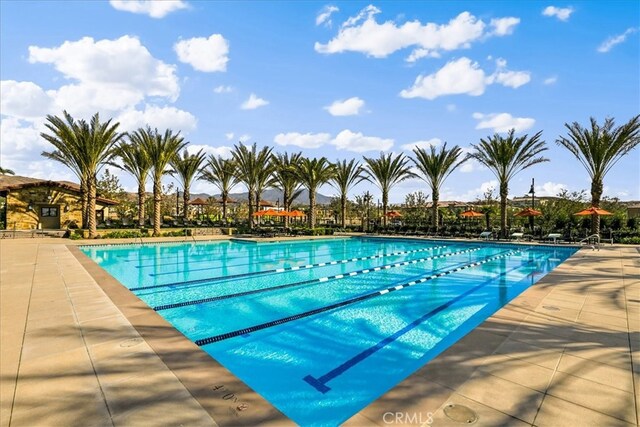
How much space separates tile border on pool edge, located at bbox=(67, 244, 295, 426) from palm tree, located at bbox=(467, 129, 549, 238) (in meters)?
24.1

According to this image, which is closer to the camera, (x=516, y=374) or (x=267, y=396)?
(x=516, y=374)

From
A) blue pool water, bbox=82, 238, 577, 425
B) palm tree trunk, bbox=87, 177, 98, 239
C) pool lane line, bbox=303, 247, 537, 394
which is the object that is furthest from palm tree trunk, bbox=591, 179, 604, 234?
palm tree trunk, bbox=87, 177, 98, 239

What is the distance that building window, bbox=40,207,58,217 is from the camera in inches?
1136

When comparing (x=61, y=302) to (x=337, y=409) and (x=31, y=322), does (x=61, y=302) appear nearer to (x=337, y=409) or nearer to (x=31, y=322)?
(x=31, y=322)

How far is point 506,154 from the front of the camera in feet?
74.6

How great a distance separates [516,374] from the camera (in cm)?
367

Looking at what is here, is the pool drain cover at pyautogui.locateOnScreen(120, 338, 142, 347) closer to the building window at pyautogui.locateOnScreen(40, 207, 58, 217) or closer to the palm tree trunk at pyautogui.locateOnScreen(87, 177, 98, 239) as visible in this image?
the palm tree trunk at pyautogui.locateOnScreen(87, 177, 98, 239)

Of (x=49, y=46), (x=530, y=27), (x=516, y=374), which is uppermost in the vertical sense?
(x=530, y=27)

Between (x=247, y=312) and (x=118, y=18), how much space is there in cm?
1137

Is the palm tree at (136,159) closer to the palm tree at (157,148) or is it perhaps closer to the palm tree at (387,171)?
the palm tree at (157,148)

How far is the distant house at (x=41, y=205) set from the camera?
89.0 ft

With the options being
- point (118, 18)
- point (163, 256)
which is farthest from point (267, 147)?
point (118, 18)

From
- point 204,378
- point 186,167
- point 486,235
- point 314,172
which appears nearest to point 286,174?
point 314,172
